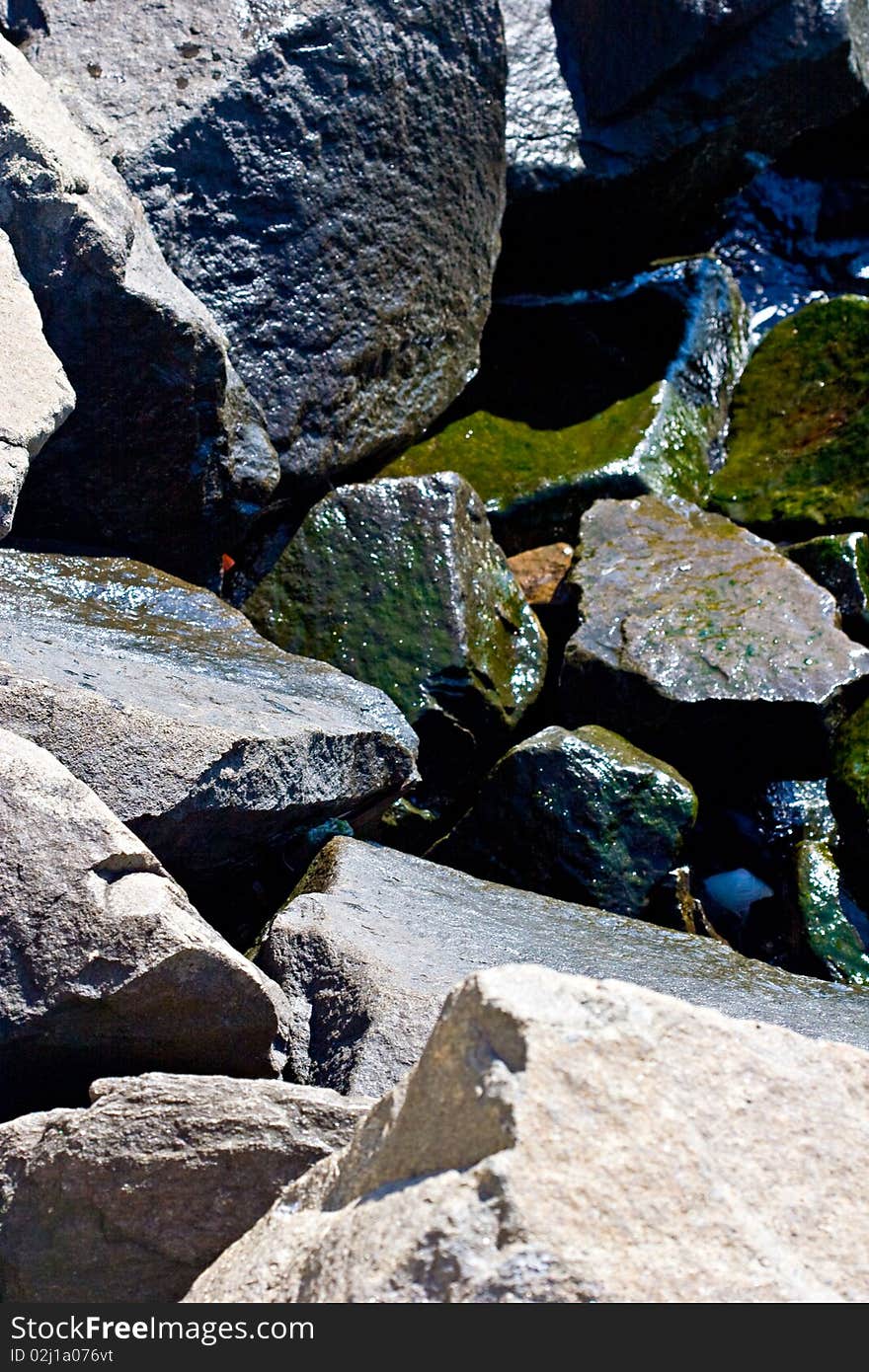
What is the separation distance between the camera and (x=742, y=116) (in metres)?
6.45

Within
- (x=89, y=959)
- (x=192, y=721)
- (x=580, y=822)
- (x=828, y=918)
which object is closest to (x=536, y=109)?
(x=580, y=822)

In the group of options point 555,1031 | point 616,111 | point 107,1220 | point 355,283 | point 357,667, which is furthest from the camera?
point 616,111

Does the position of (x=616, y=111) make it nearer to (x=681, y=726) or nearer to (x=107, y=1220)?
(x=681, y=726)

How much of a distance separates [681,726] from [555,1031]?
329 centimetres

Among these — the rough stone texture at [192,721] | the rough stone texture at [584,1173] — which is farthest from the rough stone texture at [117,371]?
the rough stone texture at [584,1173]

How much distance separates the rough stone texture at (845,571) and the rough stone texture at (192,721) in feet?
7.82

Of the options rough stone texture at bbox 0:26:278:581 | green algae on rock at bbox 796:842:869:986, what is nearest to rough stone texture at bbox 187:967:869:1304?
green algae on rock at bbox 796:842:869:986

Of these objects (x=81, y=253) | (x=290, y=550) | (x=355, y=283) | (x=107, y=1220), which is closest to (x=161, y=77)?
(x=355, y=283)

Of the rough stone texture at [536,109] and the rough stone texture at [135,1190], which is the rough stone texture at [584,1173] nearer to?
the rough stone texture at [135,1190]

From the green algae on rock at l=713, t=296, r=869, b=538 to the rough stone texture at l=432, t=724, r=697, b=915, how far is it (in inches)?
76.0

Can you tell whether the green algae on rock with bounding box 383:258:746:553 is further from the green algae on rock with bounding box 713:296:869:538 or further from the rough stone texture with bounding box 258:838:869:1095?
the rough stone texture with bounding box 258:838:869:1095

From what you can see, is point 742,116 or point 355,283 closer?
point 355,283

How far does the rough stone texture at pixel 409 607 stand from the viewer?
4672 mm

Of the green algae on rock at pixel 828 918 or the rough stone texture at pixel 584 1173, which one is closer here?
the rough stone texture at pixel 584 1173
